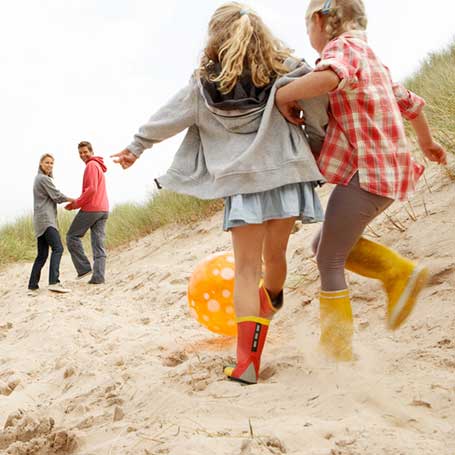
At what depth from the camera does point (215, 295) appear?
12.2ft

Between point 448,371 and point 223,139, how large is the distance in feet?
4.80

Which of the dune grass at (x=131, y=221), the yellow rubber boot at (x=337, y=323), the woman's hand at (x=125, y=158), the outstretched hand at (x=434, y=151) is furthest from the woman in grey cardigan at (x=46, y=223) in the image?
the outstretched hand at (x=434, y=151)

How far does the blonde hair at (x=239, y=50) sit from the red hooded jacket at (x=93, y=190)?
5.76 m

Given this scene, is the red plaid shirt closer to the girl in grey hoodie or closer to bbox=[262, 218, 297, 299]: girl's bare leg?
the girl in grey hoodie

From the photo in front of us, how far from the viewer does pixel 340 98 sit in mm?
2760

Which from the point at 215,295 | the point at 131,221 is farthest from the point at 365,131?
the point at 131,221

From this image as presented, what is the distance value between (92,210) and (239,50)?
19.9 feet

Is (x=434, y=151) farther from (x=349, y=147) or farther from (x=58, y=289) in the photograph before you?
(x=58, y=289)

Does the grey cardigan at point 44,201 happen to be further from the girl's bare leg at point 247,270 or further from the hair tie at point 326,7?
the hair tie at point 326,7

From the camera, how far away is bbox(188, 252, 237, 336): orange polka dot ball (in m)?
3.70

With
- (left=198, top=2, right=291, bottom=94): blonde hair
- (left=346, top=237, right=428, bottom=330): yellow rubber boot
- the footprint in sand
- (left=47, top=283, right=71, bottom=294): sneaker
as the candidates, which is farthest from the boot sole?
(left=47, top=283, right=71, bottom=294): sneaker

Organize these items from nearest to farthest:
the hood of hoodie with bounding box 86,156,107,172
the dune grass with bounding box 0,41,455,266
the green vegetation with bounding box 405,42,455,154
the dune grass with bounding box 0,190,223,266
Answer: the green vegetation with bounding box 405,42,455,154, the hood of hoodie with bounding box 86,156,107,172, the dune grass with bounding box 0,41,455,266, the dune grass with bounding box 0,190,223,266

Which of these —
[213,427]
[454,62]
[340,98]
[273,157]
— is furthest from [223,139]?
[454,62]

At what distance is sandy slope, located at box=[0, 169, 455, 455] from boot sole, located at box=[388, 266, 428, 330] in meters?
0.18
